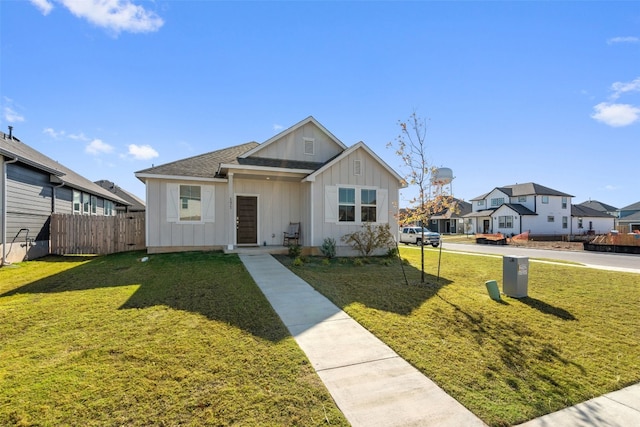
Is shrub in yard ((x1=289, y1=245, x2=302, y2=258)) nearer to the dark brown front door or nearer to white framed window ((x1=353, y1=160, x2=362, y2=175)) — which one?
the dark brown front door

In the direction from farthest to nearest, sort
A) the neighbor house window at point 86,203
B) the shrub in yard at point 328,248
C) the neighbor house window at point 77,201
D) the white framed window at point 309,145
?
the neighbor house window at point 86,203 < the neighbor house window at point 77,201 < the white framed window at point 309,145 < the shrub in yard at point 328,248

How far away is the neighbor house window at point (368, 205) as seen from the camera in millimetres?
12361

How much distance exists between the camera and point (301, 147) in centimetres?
1343

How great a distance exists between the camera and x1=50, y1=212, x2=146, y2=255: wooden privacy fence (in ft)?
40.7

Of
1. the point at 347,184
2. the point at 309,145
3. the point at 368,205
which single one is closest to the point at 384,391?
the point at 347,184

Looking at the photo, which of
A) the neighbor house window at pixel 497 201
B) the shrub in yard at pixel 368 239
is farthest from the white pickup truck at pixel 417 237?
the neighbor house window at pixel 497 201

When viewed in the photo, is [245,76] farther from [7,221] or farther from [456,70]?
[7,221]

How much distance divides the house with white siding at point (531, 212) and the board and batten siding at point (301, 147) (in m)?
31.8

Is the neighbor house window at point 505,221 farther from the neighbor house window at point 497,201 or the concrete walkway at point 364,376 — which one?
the concrete walkway at point 364,376

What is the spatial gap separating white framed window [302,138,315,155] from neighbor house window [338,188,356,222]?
8.82 ft

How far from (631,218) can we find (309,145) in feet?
156

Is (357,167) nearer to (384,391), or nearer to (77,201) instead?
(384,391)

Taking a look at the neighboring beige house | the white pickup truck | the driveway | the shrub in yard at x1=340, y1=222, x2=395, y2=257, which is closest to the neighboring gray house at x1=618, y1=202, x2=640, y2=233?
the driveway

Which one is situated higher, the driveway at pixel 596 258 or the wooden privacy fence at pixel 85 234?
the wooden privacy fence at pixel 85 234
